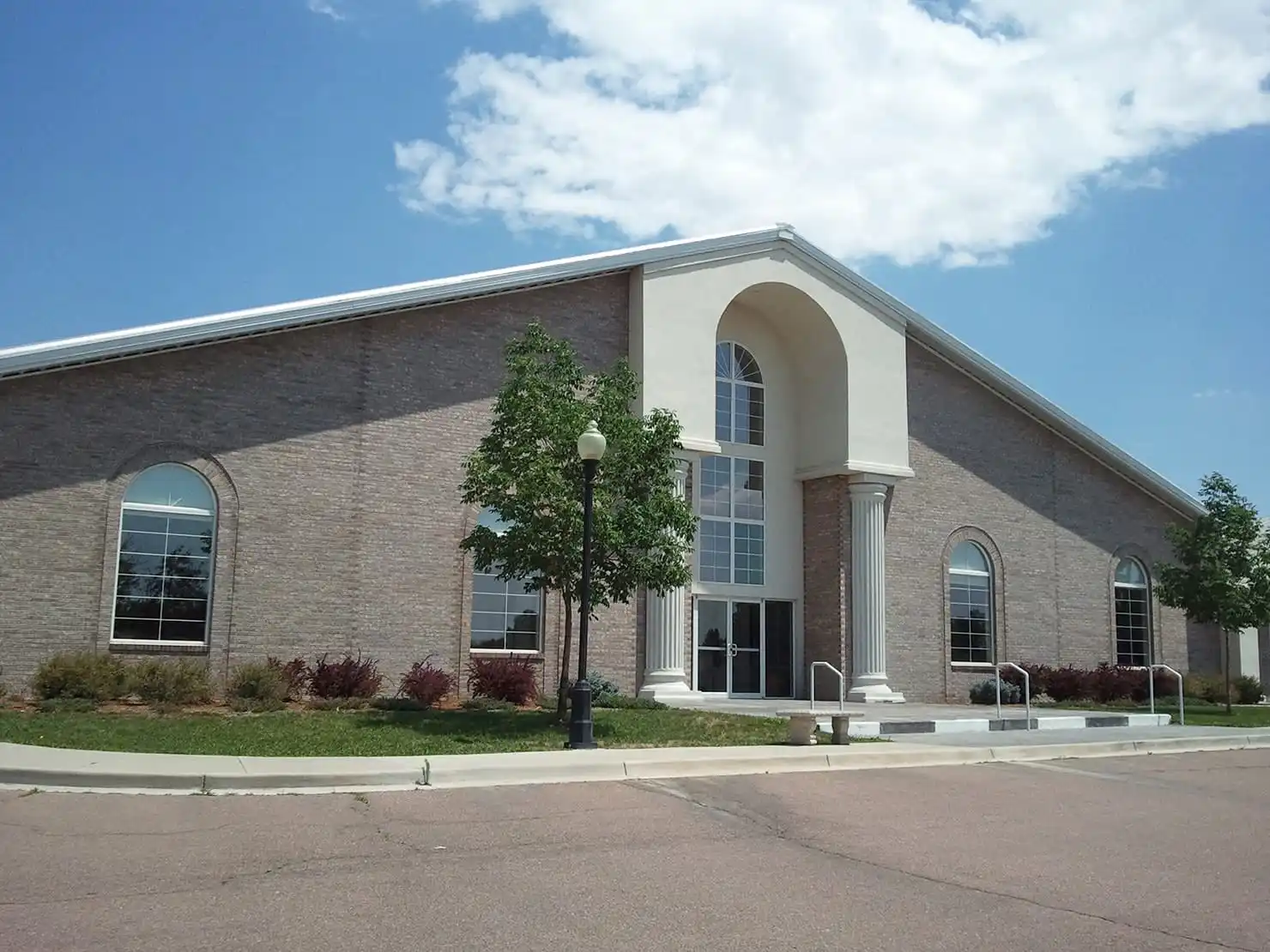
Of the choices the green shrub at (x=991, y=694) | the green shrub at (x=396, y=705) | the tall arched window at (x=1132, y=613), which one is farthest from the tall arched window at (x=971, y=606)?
the green shrub at (x=396, y=705)

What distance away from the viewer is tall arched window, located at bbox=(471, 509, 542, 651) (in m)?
23.2

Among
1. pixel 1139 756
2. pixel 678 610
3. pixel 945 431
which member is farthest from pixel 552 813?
pixel 945 431

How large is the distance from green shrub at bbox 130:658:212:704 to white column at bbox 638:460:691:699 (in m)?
8.67

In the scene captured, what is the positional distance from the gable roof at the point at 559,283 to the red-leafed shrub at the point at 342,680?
19.4 ft

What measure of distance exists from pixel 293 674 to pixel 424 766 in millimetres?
8430

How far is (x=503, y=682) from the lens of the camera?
21.6 m

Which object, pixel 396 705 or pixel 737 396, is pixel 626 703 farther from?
pixel 737 396

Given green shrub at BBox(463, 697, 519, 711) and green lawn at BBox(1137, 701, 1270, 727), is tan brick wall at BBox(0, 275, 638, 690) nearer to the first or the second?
green shrub at BBox(463, 697, 519, 711)

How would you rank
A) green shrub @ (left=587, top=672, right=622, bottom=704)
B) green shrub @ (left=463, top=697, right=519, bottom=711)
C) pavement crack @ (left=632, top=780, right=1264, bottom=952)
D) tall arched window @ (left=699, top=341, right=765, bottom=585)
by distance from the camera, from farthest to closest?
tall arched window @ (left=699, top=341, right=765, bottom=585) < green shrub @ (left=587, top=672, right=622, bottom=704) < green shrub @ (left=463, top=697, right=519, bottom=711) < pavement crack @ (left=632, top=780, right=1264, bottom=952)

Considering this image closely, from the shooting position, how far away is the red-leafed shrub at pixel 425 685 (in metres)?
20.7

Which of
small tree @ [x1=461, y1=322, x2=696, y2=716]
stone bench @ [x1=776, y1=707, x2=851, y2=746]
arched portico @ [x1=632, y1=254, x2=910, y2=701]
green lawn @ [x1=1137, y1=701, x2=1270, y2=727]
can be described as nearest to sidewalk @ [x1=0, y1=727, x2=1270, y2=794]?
stone bench @ [x1=776, y1=707, x2=851, y2=746]

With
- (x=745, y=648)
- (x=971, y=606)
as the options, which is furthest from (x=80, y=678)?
(x=971, y=606)

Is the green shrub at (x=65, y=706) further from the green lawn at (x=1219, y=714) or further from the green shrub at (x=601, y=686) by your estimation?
the green lawn at (x=1219, y=714)

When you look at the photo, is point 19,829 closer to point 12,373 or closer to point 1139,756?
point 12,373
